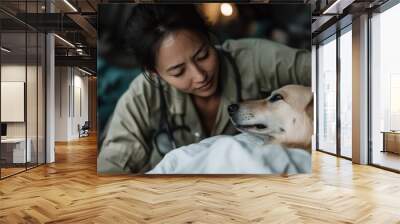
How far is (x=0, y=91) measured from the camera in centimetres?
643

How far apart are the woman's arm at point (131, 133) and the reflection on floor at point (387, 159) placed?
4.61 meters

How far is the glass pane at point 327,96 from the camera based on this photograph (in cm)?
1010

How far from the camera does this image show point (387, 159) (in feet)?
25.0

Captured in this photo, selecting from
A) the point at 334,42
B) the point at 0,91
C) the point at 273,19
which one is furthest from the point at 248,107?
the point at 334,42

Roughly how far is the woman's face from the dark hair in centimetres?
10

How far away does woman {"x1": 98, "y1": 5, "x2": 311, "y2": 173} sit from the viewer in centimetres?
633

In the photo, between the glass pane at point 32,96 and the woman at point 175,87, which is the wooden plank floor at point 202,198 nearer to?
the woman at point 175,87

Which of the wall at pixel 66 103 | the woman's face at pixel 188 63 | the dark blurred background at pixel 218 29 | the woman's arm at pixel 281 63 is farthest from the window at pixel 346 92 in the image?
the wall at pixel 66 103

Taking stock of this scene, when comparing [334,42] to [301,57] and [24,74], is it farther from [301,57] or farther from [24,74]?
[24,74]

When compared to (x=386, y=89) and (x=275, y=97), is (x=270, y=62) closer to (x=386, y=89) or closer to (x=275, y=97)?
(x=275, y=97)

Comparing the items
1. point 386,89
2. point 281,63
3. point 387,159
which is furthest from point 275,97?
point 387,159

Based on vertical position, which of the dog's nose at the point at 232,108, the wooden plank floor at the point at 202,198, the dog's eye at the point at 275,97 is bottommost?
the wooden plank floor at the point at 202,198

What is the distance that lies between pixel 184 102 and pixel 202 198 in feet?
6.33

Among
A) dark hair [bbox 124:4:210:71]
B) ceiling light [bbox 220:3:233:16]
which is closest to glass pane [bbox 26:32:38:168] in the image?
dark hair [bbox 124:4:210:71]
